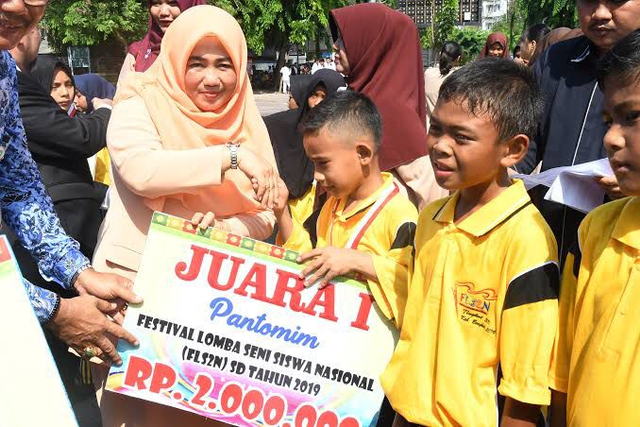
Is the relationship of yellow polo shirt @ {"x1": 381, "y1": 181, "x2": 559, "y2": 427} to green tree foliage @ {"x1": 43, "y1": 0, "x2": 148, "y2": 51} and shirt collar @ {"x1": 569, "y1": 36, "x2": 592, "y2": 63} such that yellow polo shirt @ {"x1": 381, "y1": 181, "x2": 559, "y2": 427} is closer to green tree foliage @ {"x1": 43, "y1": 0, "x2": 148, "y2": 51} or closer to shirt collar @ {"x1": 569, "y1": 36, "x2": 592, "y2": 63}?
shirt collar @ {"x1": 569, "y1": 36, "x2": 592, "y2": 63}

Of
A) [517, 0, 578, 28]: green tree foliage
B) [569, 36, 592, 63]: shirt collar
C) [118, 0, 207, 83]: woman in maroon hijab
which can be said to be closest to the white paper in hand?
[569, 36, 592, 63]: shirt collar

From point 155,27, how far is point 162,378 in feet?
9.39

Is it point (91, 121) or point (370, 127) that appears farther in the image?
point (91, 121)

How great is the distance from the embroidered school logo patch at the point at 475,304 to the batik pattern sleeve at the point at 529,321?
0.16 feet

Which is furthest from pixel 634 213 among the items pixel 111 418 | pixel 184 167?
pixel 111 418

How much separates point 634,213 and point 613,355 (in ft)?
1.11

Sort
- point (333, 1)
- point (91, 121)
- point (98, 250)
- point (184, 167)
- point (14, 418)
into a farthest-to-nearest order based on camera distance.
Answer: point (333, 1) < point (91, 121) < point (98, 250) < point (184, 167) < point (14, 418)

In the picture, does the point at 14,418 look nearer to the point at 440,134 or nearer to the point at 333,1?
the point at 440,134

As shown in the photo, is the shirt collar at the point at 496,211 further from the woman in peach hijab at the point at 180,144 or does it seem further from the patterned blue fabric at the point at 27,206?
the patterned blue fabric at the point at 27,206

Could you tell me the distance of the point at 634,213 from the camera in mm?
1509

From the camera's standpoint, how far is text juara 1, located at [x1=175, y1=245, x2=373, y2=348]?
6.84ft

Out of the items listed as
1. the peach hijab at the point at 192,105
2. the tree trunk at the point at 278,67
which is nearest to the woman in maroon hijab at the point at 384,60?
the peach hijab at the point at 192,105

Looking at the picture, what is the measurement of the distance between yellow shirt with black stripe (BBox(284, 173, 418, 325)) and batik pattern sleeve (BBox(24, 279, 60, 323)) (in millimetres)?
934

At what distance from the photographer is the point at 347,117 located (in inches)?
99.3
